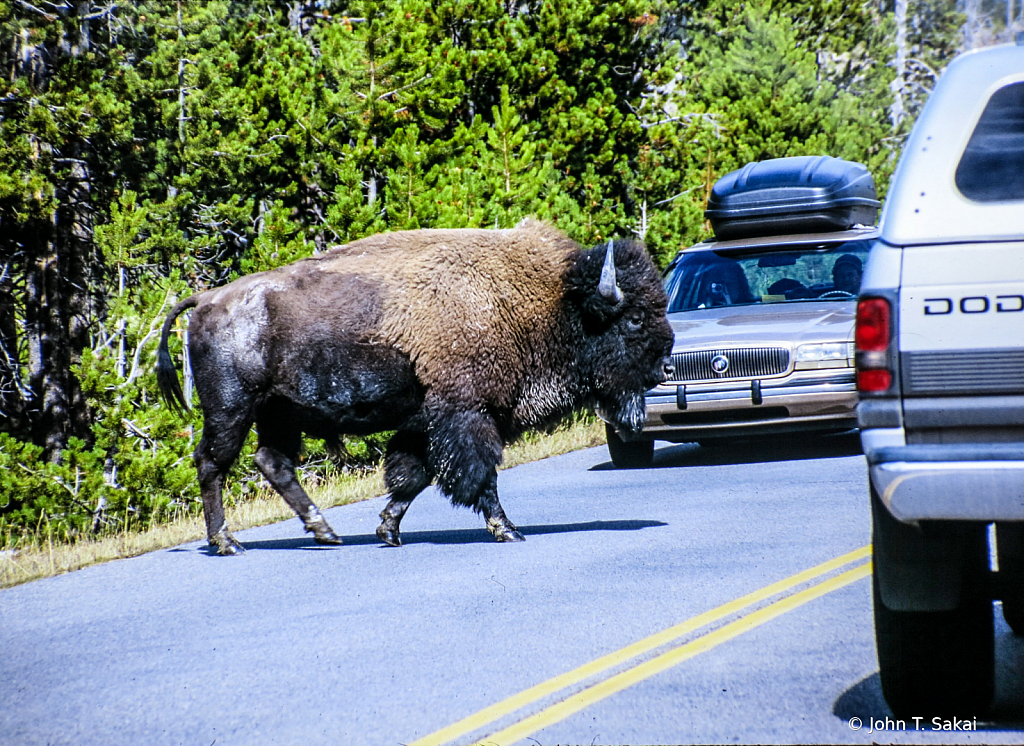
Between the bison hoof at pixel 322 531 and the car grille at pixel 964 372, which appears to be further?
the bison hoof at pixel 322 531

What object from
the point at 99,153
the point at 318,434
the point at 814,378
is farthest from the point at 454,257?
the point at 99,153

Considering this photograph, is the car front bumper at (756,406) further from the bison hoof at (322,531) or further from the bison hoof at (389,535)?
the bison hoof at (322,531)

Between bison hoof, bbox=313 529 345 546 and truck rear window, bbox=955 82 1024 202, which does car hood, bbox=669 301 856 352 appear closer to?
bison hoof, bbox=313 529 345 546

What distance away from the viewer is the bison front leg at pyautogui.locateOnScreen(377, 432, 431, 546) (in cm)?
848

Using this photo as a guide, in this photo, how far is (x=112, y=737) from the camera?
4.58m

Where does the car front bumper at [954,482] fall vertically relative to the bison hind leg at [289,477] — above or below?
above

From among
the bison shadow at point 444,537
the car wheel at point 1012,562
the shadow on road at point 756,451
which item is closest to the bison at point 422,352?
the bison shadow at point 444,537

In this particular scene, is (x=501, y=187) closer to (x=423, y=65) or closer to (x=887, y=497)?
(x=423, y=65)

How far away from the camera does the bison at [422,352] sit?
8523 millimetres

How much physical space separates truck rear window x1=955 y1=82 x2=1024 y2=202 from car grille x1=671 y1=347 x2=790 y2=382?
6556 mm

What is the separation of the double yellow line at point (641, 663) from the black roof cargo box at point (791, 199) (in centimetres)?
638

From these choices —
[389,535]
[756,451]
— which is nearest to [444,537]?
[389,535]

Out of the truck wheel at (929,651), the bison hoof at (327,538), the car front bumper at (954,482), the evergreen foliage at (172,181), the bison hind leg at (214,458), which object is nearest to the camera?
the car front bumper at (954,482)

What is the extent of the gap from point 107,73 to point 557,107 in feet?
25.2
